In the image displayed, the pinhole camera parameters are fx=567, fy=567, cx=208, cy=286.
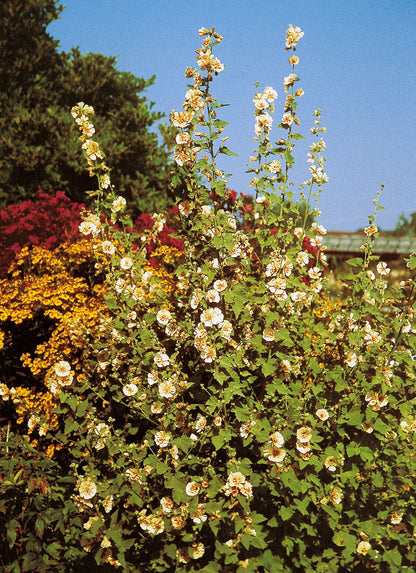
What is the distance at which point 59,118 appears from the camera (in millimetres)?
8086

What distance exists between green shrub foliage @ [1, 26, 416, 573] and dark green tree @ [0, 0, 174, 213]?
4.52 meters

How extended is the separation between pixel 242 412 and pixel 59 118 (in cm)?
649

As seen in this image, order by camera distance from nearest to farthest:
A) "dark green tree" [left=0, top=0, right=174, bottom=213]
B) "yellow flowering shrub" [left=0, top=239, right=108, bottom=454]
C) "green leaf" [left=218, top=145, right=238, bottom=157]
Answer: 1. "green leaf" [left=218, top=145, right=238, bottom=157]
2. "yellow flowering shrub" [left=0, top=239, right=108, bottom=454]
3. "dark green tree" [left=0, top=0, right=174, bottom=213]

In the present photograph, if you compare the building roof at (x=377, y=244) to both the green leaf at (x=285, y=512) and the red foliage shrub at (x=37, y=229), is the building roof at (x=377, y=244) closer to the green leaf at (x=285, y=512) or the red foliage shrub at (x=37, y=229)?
the red foliage shrub at (x=37, y=229)

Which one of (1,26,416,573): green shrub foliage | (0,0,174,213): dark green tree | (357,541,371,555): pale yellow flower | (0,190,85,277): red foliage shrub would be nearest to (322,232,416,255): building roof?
(0,0,174,213): dark green tree

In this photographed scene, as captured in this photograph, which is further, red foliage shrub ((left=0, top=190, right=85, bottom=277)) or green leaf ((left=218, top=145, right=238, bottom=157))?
red foliage shrub ((left=0, top=190, right=85, bottom=277))

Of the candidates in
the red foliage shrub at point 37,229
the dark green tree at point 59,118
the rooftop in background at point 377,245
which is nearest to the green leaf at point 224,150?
the red foliage shrub at point 37,229

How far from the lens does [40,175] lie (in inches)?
328

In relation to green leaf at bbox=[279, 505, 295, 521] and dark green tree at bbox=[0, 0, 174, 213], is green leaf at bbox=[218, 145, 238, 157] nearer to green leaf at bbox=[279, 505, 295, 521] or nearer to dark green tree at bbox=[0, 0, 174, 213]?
green leaf at bbox=[279, 505, 295, 521]

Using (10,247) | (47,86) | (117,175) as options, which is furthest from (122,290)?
(47,86)

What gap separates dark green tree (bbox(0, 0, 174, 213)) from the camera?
808 cm

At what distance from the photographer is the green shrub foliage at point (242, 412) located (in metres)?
2.81

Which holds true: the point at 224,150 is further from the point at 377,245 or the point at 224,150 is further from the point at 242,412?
the point at 377,245

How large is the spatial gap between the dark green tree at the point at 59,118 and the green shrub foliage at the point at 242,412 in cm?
452
